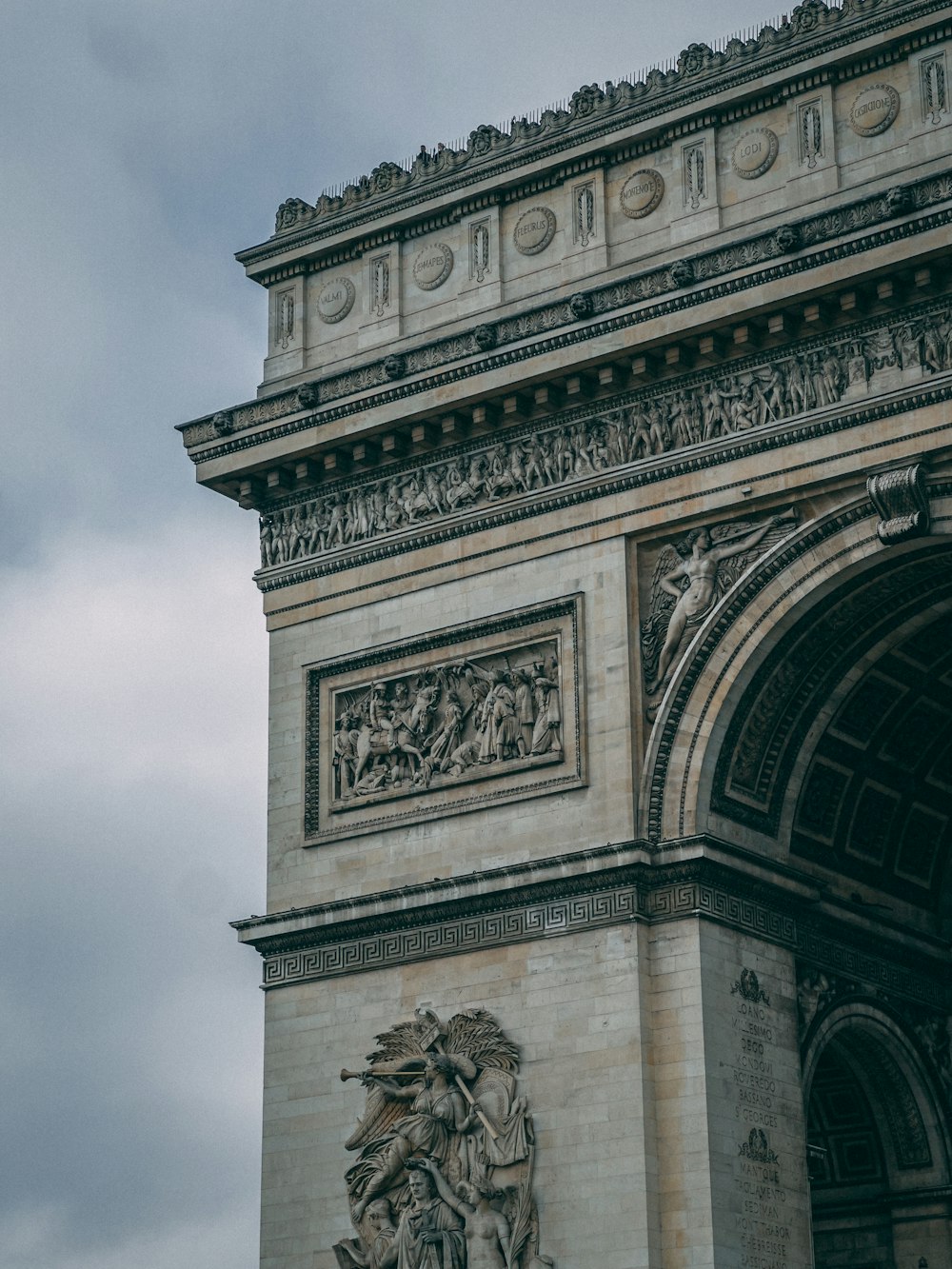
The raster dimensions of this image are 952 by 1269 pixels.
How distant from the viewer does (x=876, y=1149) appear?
31.0 meters

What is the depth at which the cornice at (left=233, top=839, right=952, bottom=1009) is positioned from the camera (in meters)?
28.0

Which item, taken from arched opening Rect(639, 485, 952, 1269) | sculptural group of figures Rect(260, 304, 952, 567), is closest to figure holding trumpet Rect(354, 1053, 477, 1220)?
arched opening Rect(639, 485, 952, 1269)

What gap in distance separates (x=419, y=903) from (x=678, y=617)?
4.82 meters

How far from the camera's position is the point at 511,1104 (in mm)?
28141

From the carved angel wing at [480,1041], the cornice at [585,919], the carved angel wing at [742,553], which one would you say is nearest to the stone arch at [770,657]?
the carved angel wing at [742,553]

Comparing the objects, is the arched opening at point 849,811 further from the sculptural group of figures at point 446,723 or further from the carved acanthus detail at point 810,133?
the carved acanthus detail at point 810,133

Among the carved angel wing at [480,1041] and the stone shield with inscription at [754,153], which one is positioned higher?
the stone shield with inscription at [754,153]

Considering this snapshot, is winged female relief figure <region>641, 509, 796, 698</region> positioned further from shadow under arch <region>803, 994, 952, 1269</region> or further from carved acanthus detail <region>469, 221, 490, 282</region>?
carved acanthus detail <region>469, 221, 490, 282</region>

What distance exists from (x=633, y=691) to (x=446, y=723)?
9.43ft

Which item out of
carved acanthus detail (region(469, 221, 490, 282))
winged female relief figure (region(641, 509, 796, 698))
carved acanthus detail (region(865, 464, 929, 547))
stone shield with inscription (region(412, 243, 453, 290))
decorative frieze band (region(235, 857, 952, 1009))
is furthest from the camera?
stone shield with inscription (region(412, 243, 453, 290))

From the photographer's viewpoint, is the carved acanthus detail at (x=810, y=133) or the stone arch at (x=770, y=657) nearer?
the stone arch at (x=770, y=657)

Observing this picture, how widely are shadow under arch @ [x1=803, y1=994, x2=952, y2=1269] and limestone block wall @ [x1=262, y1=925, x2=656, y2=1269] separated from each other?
3770 mm

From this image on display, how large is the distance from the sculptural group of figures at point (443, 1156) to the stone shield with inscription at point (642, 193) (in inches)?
418

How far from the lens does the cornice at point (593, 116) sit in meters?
29.8
